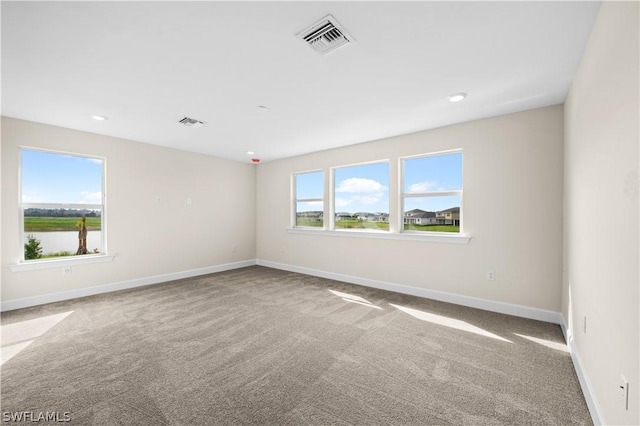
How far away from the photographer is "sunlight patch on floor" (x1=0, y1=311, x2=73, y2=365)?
95.3 inches

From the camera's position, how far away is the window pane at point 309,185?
5449 millimetres

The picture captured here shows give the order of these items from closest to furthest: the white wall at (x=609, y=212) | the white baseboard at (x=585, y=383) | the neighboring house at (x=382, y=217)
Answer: the white wall at (x=609, y=212)
the white baseboard at (x=585, y=383)
the neighboring house at (x=382, y=217)

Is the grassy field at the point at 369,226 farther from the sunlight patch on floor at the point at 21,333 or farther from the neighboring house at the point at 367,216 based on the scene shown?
the sunlight patch on floor at the point at 21,333

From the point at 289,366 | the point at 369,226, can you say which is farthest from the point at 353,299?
the point at 289,366

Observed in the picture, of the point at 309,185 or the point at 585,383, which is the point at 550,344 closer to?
the point at 585,383

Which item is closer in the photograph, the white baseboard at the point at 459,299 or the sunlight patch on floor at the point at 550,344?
the sunlight patch on floor at the point at 550,344

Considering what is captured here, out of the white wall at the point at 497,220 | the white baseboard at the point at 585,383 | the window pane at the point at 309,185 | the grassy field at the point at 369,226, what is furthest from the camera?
the window pane at the point at 309,185

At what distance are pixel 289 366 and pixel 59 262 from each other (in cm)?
392

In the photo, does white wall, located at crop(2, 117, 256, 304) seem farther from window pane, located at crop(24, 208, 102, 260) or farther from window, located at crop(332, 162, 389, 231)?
window, located at crop(332, 162, 389, 231)

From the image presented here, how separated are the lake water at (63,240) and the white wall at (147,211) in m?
0.22

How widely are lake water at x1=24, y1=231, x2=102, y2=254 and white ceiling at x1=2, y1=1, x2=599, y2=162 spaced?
161 cm

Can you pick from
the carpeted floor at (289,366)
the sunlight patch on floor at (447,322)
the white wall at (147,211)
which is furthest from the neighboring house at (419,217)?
the white wall at (147,211)

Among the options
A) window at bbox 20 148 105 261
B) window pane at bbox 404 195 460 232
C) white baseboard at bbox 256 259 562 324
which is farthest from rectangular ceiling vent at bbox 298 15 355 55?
window at bbox 20 148 105 261

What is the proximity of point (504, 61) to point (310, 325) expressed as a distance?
10.3 feet
